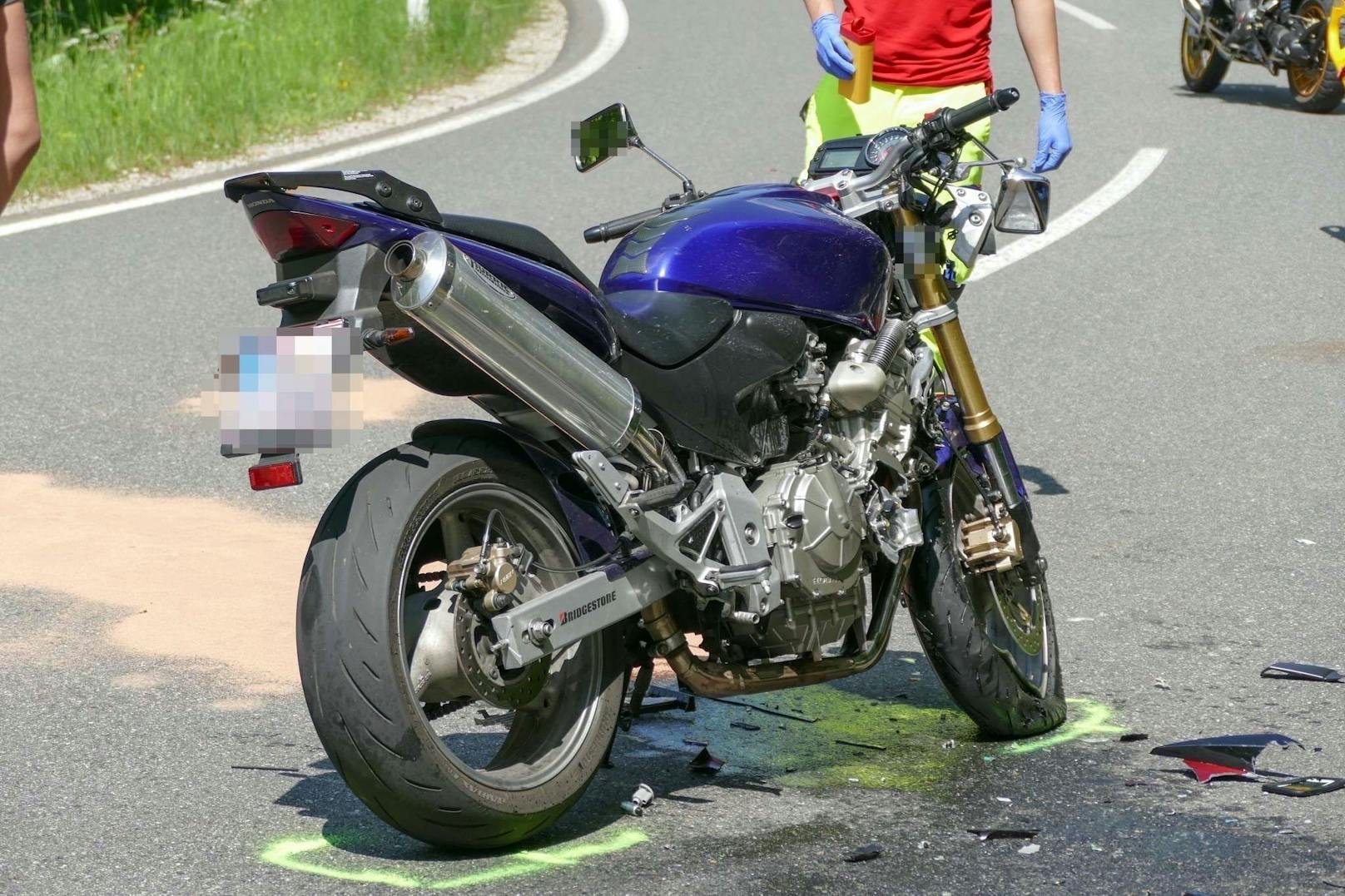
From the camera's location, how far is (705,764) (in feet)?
14.8

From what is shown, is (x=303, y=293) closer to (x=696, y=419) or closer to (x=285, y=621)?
(x=696, y=419)

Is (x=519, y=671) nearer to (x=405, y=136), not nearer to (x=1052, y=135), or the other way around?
(x=1052, y=135)

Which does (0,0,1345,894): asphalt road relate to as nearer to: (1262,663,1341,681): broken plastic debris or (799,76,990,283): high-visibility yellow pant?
(1262,663,1341,681): broken plastic debris

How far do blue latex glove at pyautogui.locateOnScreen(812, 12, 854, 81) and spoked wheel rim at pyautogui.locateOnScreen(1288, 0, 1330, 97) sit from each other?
27.9 feet

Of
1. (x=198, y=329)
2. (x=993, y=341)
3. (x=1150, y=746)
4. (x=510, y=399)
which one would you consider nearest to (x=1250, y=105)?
(x=993, y=341)

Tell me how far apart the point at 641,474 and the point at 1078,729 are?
148 cm

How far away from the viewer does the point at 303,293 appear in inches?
140

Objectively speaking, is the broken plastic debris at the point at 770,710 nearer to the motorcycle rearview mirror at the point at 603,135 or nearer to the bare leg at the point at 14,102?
the motorcycle rearview mirror at the point at 603,135

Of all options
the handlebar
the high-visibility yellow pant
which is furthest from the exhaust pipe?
the high-visibility yellow pant

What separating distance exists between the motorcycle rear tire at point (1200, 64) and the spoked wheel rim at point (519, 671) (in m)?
11.0

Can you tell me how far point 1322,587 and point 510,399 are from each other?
3.07 m

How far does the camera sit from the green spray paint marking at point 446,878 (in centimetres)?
379

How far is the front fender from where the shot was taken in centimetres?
389

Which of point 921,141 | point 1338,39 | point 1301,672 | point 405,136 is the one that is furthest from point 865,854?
point 1338,39
